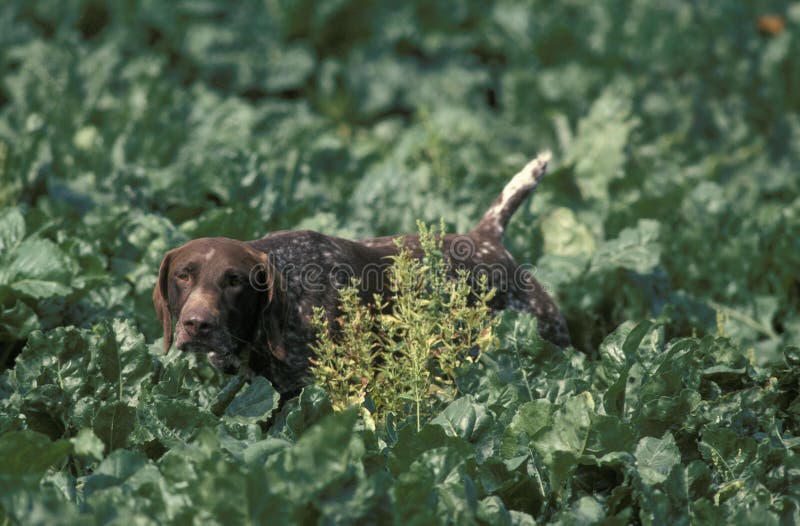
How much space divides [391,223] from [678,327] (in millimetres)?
1691

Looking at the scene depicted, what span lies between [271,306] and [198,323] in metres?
0.35

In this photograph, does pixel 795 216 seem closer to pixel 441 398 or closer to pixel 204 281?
pixel 441 398

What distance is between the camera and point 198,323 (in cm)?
363

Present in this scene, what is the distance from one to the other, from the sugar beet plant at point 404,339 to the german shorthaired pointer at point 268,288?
10cm

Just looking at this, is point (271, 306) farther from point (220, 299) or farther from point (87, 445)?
point (87, 445)

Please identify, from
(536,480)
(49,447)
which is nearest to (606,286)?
(536,480)

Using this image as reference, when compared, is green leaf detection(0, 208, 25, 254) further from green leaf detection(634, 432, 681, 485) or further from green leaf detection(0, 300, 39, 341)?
green leaf detection(634, 432, 681, 485)

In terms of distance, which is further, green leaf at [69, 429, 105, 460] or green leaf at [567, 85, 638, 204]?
green leaf at [567, 85, 638, 204]

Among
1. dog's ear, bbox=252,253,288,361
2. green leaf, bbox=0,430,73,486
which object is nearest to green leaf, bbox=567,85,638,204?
dog's ear, bbox=252,253,288,361

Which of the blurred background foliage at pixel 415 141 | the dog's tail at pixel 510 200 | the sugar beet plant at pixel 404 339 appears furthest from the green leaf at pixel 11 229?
the dog's tail at pixel 510 200

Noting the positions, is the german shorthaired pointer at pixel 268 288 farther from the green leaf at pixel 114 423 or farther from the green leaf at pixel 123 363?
the green leaf at pixel 114 423

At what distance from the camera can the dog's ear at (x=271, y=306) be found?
3.89 metres

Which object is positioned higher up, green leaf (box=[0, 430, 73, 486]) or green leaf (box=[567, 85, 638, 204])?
green leaf (box=[0, 430, 73, 486])

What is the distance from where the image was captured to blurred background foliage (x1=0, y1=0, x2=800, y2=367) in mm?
5609
